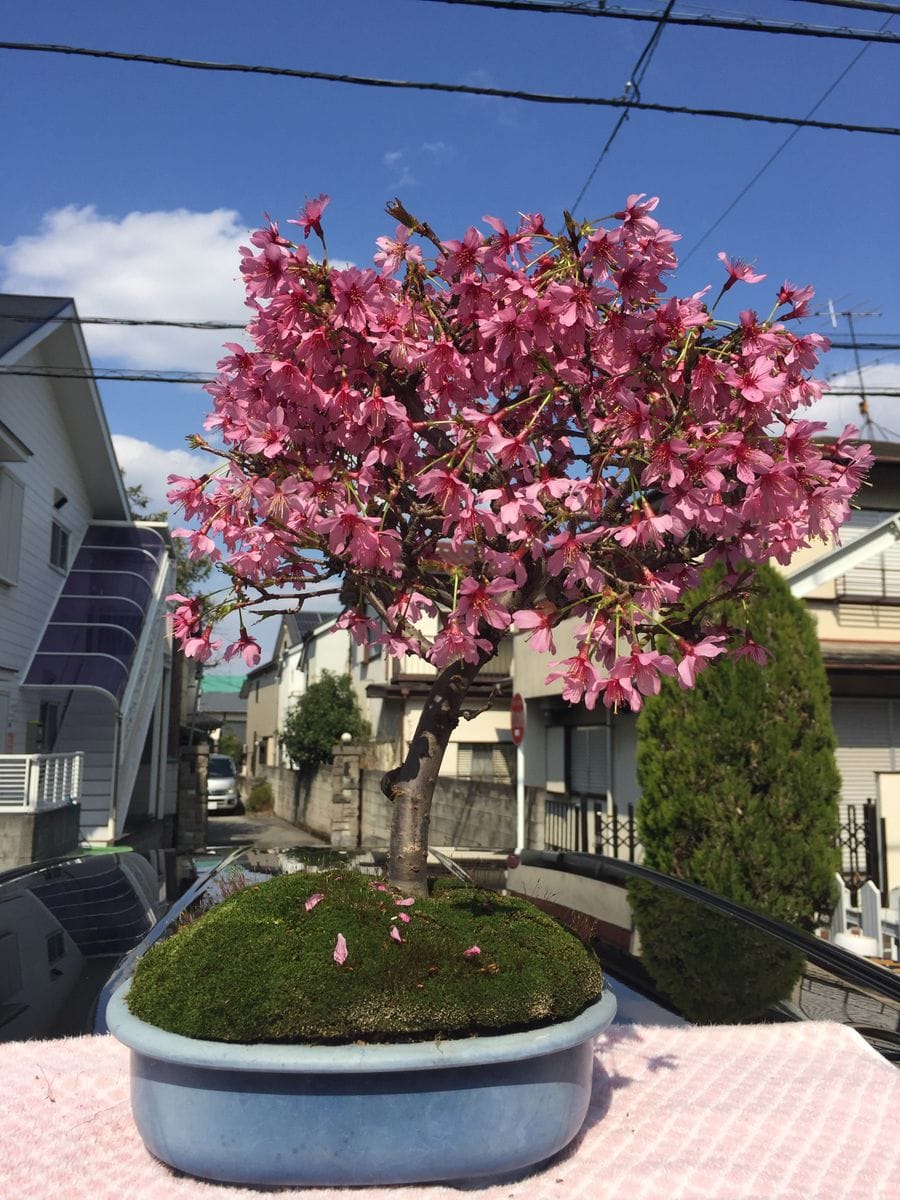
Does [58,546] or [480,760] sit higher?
[58,546]

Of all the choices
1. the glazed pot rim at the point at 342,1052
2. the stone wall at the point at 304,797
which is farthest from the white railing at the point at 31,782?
the glazed pot rim at the point at 342,1052

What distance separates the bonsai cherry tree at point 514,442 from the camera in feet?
8.98

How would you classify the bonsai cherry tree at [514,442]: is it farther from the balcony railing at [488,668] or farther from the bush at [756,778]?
the balcony railing at [488,668]

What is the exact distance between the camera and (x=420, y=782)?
355 centimetres

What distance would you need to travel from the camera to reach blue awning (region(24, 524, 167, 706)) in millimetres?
16875

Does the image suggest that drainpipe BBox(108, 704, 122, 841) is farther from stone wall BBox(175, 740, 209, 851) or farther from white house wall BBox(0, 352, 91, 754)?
stone wall BBox(175, 740, 209, 851)

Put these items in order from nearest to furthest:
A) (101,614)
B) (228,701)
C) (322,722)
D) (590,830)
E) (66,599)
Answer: (590,830) < (101,614) < (66,599) < (322,722) < (228,701)

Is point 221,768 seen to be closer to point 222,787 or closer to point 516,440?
point 222,787

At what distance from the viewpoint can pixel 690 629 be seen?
333cm

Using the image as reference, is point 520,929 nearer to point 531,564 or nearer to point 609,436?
point 531,564

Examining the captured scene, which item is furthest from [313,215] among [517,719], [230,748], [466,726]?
[230,748]

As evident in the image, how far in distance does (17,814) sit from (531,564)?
11.7m

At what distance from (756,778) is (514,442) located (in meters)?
7.87

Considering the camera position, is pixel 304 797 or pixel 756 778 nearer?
pixel 756 778
